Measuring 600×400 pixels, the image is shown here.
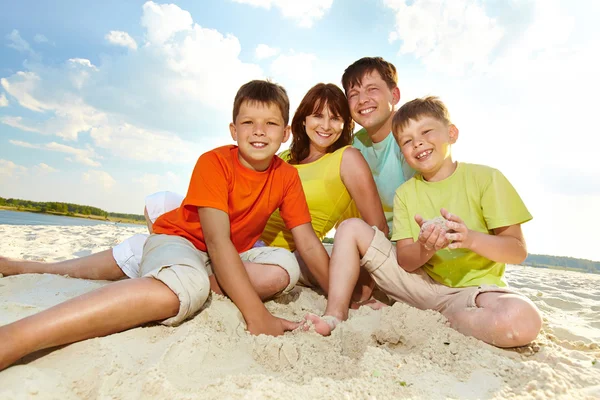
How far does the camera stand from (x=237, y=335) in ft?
6.59

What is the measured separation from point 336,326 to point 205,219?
0.98 m

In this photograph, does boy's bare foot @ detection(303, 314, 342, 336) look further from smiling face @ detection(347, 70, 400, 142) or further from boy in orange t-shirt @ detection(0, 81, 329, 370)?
smiling face @ detection(347, 70, 400, 142)

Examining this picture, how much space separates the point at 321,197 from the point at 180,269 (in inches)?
56.0

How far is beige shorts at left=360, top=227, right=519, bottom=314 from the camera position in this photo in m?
2.46

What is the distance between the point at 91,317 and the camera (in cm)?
168

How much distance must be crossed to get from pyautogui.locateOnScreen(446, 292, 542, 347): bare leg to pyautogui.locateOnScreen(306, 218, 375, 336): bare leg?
0.72 m

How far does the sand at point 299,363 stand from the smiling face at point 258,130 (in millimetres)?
944

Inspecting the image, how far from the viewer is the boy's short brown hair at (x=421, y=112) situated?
2636 mm

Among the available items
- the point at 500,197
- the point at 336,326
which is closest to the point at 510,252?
the point at 500,197

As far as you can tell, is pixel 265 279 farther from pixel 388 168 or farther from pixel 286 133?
pixel 388 168

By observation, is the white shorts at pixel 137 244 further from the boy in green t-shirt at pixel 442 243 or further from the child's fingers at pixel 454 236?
the child's fingers at pixel 454 236

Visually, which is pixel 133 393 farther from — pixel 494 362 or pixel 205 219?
pixel 494 362

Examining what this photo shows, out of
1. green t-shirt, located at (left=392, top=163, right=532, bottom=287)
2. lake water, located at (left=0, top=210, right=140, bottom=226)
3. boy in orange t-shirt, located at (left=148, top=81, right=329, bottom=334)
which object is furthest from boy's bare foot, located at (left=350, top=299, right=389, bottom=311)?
lake water, located at (left=0, top=210, right=140, bottom=226)

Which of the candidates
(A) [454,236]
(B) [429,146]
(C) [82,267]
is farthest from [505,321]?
(C) [82,267]
